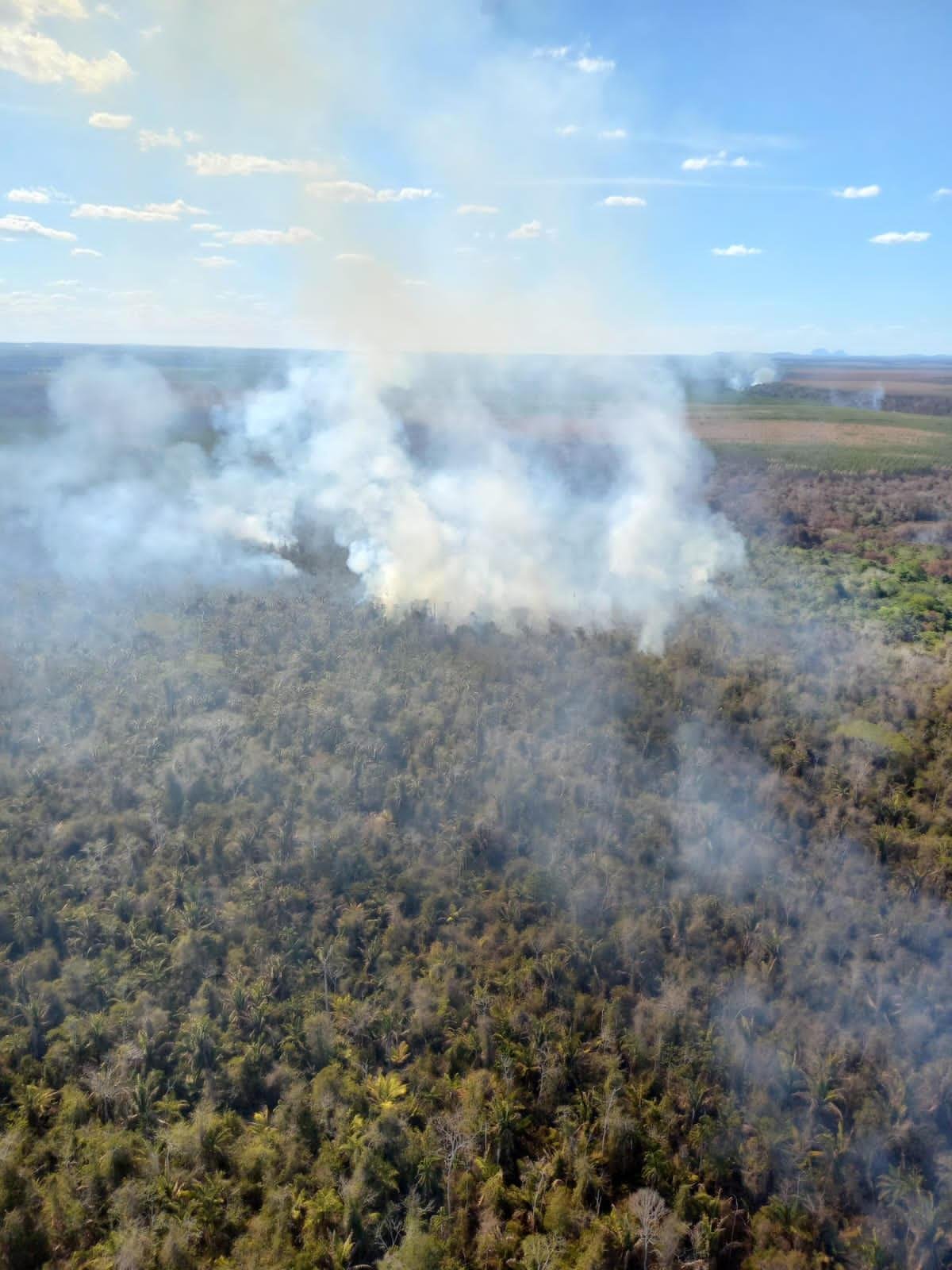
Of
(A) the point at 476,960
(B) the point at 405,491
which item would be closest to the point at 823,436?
(B) the point at 405,491

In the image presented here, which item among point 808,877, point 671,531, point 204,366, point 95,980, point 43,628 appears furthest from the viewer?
point 204,366

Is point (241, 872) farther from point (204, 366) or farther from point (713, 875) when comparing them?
point (204, 366)

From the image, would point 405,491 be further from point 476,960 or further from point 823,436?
point 823,436

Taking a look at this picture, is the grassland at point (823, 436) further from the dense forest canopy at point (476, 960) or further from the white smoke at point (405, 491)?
the dense forest canopy at point (476, 960)

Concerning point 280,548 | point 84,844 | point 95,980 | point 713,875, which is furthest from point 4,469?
point 713,875

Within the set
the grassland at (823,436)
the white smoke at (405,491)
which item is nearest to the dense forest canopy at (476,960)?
the white smoke at (405,491)
